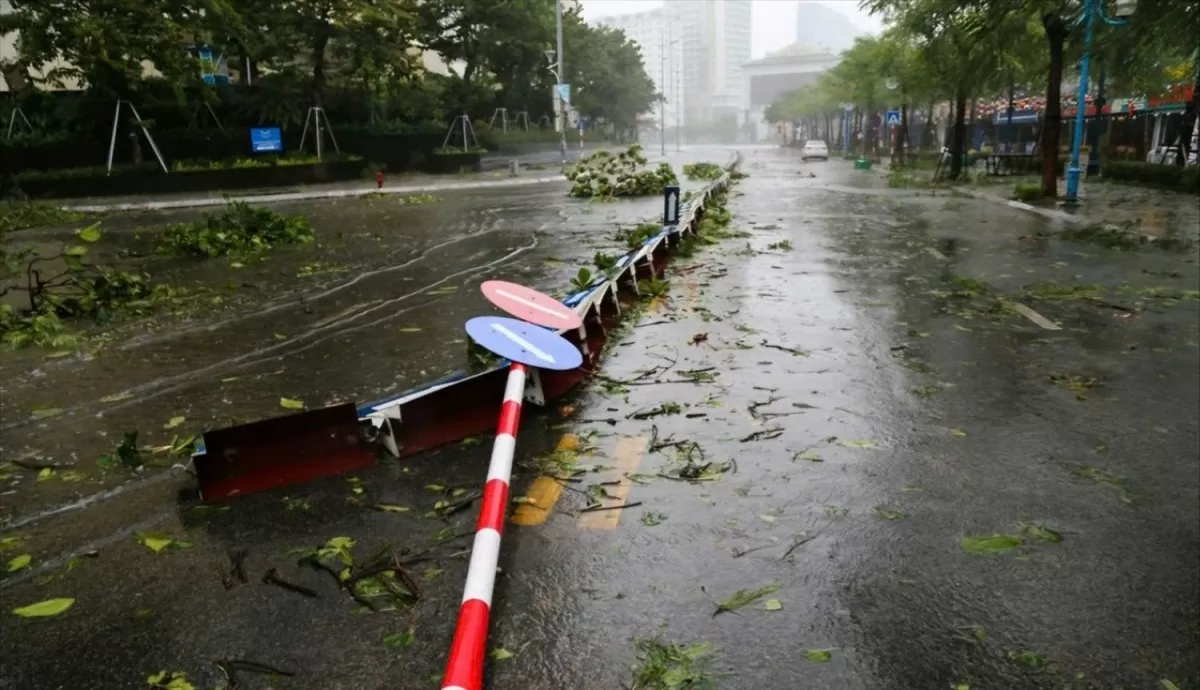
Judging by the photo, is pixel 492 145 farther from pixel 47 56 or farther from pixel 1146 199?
pixel 1146 199

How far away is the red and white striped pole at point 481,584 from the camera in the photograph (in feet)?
9.02

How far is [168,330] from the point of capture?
28.9 feet

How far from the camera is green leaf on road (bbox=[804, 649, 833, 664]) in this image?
3.21 metres

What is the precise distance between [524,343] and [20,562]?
287 centimetres

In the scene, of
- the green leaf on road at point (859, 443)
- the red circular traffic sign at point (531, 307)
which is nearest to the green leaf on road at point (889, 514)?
the green leaf on road at point (859, 443)

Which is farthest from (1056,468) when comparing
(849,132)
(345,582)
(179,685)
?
(849,132)

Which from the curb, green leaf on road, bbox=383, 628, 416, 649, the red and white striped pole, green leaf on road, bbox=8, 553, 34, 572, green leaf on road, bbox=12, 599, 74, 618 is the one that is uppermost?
the red and white striped pole

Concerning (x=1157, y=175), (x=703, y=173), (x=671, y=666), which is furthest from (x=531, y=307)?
(x=703, y=173)

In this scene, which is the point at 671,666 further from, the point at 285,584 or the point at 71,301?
the point at 71,301

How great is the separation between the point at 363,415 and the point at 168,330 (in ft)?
15.4

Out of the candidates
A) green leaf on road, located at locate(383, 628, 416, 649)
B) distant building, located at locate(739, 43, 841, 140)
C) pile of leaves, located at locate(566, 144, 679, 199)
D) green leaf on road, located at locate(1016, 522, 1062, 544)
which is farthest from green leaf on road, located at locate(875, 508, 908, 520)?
distant building, located at locate(739, 43, 841, 140)

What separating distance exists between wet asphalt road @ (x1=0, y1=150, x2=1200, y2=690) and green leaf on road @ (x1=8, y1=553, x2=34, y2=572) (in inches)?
5.4

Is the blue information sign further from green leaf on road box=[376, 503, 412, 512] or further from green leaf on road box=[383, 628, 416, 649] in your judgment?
green leaf on road box=[383, 628, 416, 649]

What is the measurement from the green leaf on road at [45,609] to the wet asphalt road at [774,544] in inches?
2.7
